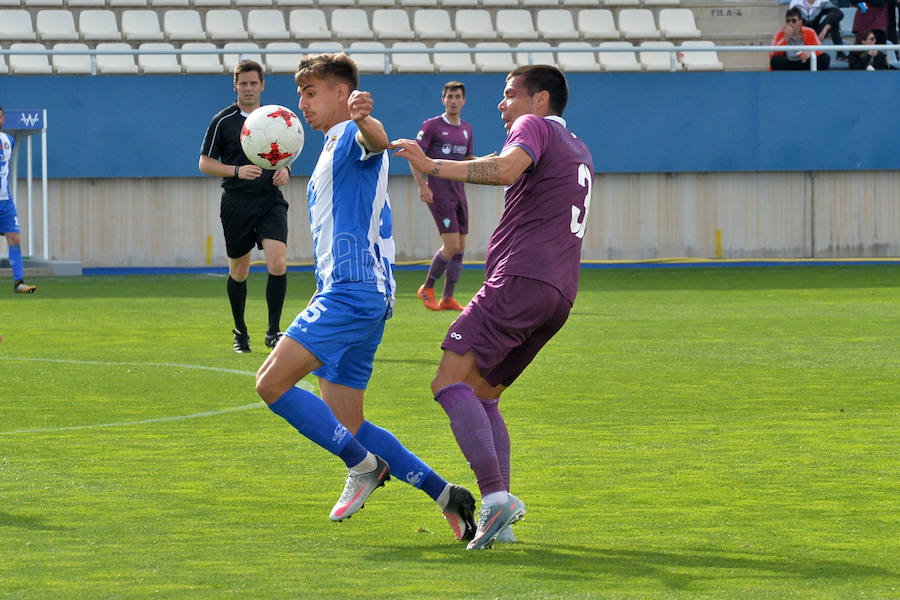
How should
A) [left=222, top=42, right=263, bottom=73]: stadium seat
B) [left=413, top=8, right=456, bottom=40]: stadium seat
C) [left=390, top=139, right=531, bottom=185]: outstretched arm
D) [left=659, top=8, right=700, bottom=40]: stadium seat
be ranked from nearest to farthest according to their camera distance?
[left=390, top=139, right=531, bottom=185]: outstretched arm
[left=222, top=42, right=263, bottom=73]: stadium seat
[left=413, top=8, right=456, bottom=40]: stadium seat
[left=659, top=8, right=700, bottom=40]: stadium seat

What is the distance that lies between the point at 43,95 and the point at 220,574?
18.6 meters

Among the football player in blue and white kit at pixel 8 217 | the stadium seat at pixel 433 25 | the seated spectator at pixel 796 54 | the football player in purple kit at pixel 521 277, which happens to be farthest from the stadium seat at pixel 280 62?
the football player in purple kit at pixel 521 277

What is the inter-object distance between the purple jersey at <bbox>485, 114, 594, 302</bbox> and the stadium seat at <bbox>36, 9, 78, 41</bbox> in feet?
65.1

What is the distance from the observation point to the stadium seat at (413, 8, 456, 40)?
25266 millimetres

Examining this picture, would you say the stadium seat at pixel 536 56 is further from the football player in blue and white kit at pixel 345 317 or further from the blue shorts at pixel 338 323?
the blue shorts at pixel 338 323

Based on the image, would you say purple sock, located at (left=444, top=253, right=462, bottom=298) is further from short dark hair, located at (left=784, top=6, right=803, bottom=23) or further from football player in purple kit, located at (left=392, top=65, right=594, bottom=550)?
short dark hair, located at (left=784, top=6, right=803, bottom=23)

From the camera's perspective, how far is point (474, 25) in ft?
83.8

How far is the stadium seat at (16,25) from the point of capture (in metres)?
23.6

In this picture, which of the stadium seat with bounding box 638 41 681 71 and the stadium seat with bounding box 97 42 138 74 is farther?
the stadium seat with bounding box 638 41 681 71

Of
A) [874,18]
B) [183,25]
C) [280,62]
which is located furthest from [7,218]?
[874,18]

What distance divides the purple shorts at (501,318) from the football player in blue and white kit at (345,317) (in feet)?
1.34

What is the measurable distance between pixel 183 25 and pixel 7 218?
7.32 metres

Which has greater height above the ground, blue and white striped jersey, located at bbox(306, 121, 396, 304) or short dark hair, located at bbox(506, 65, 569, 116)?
short dark hair, located at bbox(506, 65, 569, 116)

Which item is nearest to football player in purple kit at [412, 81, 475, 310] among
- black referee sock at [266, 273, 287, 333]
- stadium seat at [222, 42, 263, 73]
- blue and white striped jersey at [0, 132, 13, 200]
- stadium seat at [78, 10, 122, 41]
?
black referee sock at [266, 273, 287, 333]
